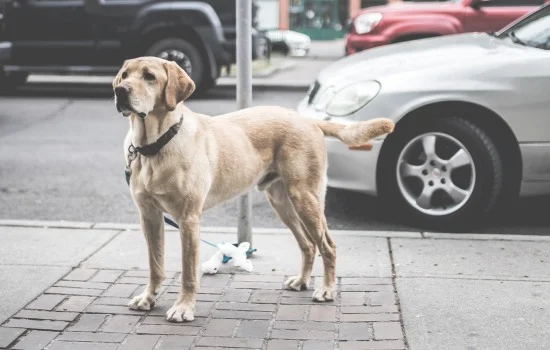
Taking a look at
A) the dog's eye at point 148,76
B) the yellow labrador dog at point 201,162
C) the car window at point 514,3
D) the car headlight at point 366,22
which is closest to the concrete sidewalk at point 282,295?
the yellow labrador dog at point 201,162

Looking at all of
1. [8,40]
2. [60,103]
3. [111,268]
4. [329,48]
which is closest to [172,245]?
[111,268]

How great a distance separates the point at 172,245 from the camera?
18.9 ft

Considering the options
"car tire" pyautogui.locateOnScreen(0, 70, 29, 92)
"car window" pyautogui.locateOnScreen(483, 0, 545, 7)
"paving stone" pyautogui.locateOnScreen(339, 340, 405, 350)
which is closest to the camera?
"paving stone" pyautogui.locateOnScreen(339, 340, 405, 350)

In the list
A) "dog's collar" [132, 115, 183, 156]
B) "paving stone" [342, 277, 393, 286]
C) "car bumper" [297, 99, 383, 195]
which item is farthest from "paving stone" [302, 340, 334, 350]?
"car bumper" [297, 99, 383, 195]

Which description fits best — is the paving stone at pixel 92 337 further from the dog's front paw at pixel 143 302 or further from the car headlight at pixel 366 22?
the car headlight at pixel 366 22

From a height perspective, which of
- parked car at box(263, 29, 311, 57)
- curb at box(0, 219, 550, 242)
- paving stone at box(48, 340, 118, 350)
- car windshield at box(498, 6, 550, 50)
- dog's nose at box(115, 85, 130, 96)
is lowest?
parked car at box(263, 29, 311, 57)

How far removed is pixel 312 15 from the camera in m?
39.5

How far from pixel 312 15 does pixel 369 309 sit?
1413 inches

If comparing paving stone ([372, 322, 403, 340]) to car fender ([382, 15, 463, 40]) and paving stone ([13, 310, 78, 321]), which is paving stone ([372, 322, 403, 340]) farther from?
car fender ([382, 15, 463, 40])

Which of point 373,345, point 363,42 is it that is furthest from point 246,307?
point 363,42

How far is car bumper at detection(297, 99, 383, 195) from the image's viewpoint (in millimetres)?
6141

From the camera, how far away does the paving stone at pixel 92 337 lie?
13.4ft

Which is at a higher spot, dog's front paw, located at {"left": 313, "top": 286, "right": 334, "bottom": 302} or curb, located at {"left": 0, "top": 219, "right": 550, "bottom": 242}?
dog's front paw, located at {"left": 313, "top": 286, "right": 334, "bottom": 302}

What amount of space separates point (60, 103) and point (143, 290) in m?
8.56
